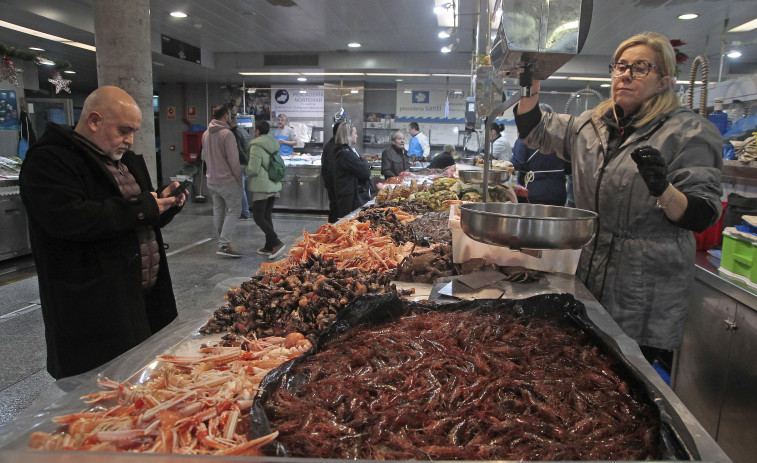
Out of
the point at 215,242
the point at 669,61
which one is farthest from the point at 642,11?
the point at 215,242

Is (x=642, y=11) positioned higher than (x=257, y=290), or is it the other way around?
(x=642, y=11)

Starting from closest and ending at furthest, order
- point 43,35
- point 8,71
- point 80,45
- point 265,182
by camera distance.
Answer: point 265,182, point 8,71, point 43,35, point 80,45

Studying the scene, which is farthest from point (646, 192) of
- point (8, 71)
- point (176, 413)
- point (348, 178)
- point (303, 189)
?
point (303, 189)

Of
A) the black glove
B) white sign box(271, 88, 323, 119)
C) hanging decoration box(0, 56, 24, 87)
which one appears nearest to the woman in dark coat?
the black glove

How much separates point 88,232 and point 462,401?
2.02 meters

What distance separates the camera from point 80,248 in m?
2.45

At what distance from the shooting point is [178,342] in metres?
1.90

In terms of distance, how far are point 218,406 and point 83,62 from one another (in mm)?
16057

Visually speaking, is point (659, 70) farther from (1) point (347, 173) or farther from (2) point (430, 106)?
(2) point (430, 106)

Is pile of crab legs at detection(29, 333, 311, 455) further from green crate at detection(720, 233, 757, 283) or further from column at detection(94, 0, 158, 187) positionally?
column at detection(94, 0, 158, 187)

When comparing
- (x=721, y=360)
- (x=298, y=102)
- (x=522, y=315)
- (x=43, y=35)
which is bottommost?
(x=721, y=360)

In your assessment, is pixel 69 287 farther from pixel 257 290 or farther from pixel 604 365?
pixel 604 365

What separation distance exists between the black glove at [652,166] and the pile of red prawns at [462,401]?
72 cm

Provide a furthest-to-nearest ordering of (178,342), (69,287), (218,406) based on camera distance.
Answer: (69,287), (178,342), (218,406)
